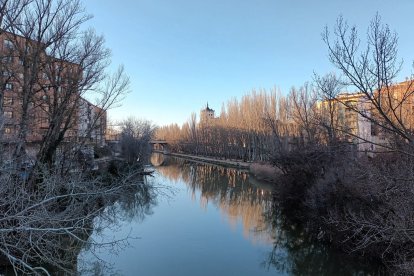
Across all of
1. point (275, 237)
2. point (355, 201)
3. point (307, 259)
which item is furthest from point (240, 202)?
point (355, 201)

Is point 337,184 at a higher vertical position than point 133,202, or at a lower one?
higher

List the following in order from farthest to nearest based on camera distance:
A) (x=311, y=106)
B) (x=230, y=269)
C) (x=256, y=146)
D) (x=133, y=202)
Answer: (x=256, y=146) < (x=311, y=106) < (x=133, y=202) < (x=230, y=269)

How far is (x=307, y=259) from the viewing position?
11789mm

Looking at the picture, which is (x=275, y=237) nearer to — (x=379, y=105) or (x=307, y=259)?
(x=307, y=259)

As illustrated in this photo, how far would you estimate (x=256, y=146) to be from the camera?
4862 centimetres

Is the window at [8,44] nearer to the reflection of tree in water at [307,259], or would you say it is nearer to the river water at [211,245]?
the river water at [211,245]

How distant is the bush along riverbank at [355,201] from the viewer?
25.0ft

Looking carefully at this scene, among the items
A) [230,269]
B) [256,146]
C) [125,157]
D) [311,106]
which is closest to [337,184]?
[230,269]

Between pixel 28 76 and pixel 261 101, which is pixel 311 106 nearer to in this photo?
pixel 28 76

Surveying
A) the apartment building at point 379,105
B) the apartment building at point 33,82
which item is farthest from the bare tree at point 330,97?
the apartment building at point 33,82

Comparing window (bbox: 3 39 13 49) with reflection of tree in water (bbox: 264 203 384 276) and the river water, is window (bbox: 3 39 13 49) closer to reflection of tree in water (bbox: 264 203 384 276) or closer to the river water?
the river water

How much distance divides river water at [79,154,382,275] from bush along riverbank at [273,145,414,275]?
0.68 metres

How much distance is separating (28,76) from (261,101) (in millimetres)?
40272

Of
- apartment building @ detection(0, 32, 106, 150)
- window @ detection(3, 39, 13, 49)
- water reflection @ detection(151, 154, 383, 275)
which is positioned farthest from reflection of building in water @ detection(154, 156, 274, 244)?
window @ detection(3, 39, 13, 49)
